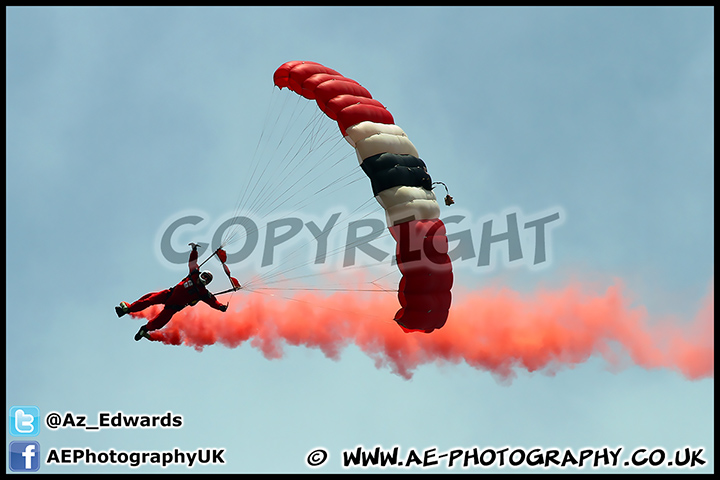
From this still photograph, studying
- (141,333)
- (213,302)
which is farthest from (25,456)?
(213,302)

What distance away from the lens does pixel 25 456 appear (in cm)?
1648

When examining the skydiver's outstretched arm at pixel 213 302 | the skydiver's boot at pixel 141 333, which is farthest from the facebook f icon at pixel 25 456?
the skydiver's outstretched arm at pixel 213 302

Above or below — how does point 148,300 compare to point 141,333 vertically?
above

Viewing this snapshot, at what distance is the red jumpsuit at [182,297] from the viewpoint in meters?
15.4

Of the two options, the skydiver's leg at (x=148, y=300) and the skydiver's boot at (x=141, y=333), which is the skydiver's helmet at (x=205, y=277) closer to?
the skydiver's leg at (x=148, y=300)

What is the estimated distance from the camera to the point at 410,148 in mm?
16062

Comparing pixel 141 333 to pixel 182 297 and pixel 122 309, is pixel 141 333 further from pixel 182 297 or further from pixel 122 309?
pixel 182 297

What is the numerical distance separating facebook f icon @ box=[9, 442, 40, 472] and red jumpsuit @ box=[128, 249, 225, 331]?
4.14 m

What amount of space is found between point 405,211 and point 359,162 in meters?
1.64

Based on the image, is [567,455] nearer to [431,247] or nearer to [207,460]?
[431,247]

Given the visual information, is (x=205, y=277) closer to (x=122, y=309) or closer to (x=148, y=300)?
(x=148, y=300)

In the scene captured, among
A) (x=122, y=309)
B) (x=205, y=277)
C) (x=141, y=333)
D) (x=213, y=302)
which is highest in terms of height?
(x=205, y=277)

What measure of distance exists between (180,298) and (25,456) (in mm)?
5237

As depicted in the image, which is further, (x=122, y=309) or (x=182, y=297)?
(x=182, y=297)
